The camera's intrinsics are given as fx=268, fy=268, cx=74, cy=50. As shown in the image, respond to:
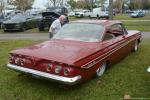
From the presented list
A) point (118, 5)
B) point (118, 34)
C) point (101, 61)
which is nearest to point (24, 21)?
point (118, 34)

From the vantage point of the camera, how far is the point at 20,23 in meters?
20.5

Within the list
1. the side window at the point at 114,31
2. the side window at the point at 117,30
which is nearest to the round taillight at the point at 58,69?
the side window at the point at 114,31

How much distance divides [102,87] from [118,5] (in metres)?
77.2

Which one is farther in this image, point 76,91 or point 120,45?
point 120,45

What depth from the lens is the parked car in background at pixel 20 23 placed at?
20.2 metres

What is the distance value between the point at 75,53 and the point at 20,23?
50.6 ft

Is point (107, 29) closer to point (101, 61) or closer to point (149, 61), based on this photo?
point (101, 61)

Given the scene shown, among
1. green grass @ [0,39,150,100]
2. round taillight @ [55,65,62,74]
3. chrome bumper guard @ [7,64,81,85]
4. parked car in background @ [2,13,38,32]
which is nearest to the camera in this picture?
chrome bumper guard @ [7,64,81,85]

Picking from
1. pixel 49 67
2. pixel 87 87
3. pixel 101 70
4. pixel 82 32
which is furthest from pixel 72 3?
pixel 49 67

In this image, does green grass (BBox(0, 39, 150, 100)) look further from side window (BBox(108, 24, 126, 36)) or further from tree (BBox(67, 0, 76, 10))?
tree (BBox(67, 0, 76, 10))

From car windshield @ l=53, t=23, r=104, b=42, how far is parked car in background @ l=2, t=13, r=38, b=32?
13.4 metres

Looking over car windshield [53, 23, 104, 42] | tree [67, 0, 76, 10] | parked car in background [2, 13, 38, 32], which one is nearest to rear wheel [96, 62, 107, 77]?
car windshield [53, 23, 104, 42]

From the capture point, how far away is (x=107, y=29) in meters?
7.24

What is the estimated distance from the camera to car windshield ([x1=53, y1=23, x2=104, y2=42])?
689 centimetres
